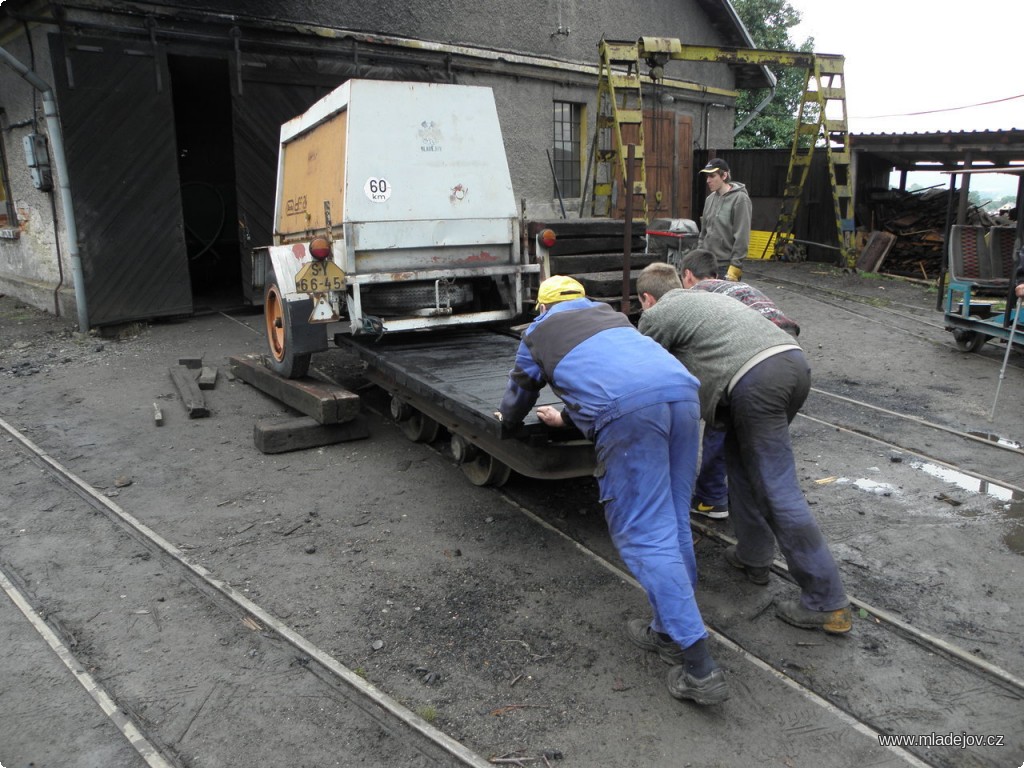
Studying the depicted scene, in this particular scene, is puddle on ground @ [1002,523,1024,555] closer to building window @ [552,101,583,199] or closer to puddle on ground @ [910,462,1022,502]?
puddle on ground @ [910,462,1022,502]

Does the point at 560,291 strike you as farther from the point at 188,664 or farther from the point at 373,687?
the point at 188,664

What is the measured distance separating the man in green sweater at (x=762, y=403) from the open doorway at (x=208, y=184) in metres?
11.3

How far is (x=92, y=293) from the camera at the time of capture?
1023 cm

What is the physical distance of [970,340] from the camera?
9039 millimetres

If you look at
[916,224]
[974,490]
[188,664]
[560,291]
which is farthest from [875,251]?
[188,664]

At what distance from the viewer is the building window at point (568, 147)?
15219 millimetres

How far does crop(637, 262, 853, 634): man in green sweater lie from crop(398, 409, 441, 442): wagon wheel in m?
2.58

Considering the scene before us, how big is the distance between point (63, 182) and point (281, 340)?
4844 millimetres

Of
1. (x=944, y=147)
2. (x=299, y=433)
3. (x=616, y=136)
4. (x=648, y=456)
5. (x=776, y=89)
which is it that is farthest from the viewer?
(x=776, y=89)

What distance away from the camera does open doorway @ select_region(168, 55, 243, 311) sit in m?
14.5

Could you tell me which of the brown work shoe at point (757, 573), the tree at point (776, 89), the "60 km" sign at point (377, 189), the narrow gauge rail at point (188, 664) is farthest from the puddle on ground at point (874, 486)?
the tree at point (776, 89)

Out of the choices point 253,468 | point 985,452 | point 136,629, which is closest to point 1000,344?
point 985,452

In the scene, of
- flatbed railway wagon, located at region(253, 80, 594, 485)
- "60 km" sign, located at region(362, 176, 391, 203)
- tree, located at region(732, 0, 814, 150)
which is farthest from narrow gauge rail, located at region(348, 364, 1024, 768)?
tree, located at region(732, 0, 814, 150)

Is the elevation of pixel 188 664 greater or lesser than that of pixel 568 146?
lesser
